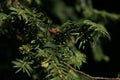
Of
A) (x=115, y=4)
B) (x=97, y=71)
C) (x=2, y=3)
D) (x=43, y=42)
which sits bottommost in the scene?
(x=97, y=71)

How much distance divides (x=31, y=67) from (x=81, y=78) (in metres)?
0.15

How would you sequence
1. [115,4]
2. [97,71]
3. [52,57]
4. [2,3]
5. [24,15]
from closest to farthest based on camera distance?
[52,57] < [24,15] < [2,3] < [97,71] < [115,4]

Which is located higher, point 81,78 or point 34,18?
point 34,18

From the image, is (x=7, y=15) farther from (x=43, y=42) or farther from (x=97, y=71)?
(x=97, y=71)

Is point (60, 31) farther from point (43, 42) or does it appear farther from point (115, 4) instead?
point (115, 4)

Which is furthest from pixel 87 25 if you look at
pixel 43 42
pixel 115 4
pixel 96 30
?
pixel 115 4

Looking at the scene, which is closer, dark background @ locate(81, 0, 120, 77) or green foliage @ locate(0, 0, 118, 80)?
green foliage @ locate(0, 0, 118, 80)

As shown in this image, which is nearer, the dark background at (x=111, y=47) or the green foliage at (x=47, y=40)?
the green foliage at (x=47, y=40)

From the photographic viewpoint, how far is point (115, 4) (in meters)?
3.72

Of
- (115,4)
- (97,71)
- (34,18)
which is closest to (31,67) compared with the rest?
(34,18)

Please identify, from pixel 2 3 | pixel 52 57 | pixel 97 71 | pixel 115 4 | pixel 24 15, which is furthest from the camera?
pixel 115 4

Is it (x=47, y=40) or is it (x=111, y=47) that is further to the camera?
(x=111, y=47)

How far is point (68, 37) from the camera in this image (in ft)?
3.80

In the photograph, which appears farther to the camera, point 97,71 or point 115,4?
point 115,4
